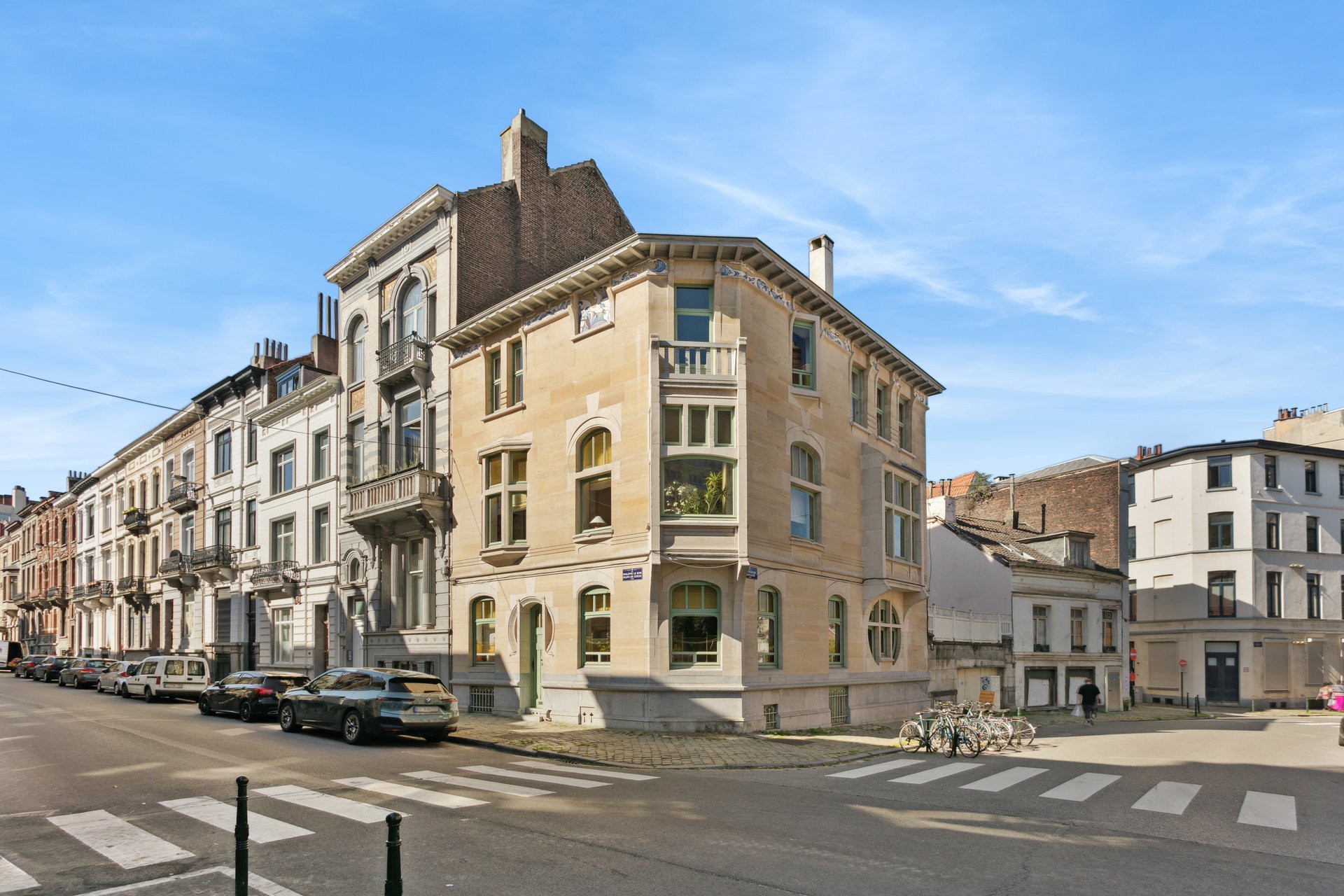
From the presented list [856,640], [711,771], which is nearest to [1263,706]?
[856,640]

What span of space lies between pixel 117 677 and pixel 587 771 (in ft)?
88.0

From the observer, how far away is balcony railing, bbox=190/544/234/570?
39938 mm

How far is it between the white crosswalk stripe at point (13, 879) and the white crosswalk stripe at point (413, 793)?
4.21m

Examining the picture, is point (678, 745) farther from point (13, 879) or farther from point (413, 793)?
point (13, 879)

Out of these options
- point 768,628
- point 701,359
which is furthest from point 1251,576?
point 701,359

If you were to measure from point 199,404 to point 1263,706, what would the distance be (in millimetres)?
53308

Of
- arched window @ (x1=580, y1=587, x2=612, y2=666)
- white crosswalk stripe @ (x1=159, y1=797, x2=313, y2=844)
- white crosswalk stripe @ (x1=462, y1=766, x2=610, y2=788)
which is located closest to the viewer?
white crosswalk stripe @ (x1=159, y1=797, x2=313, y2=844)

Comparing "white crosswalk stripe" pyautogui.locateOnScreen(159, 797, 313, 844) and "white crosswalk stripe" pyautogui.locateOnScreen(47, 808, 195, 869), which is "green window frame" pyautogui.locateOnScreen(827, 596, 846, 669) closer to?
"white crosswalk stripe" pyautogui.locateOnScreen(159, 797, 313, 844)

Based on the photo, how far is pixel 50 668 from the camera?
45094 millimetres

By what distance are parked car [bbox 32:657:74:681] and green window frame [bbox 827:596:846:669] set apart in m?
37.0

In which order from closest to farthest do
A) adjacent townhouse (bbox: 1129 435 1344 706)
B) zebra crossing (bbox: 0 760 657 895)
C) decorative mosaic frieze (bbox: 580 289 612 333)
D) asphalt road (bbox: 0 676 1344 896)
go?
1. asphalt road (bbox: 0 676 1344 896)
2. zebra crossing (bbox: 0 760 657 895)
3. decorative mosaic frieze (bbox: 580 289 612 333)
4. adjacent townhouse (bbox: 1129 435 1344 706)

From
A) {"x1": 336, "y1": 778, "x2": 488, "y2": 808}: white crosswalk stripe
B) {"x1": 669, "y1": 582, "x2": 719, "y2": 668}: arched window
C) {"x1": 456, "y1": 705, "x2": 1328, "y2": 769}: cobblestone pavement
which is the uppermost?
{"x1": 669, "y1": 582, "x2": 719, "y2": 668}: arched window

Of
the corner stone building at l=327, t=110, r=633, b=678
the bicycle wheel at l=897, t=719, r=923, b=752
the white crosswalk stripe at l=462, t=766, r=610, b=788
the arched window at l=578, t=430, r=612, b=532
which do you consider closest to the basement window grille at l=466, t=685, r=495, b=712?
the corner stone building at l=327, t=110, r=633, b=678

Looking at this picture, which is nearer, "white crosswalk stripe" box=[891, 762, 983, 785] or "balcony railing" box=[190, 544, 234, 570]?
"white crosswalk stripe" box=[891, 762, 983, 785]
